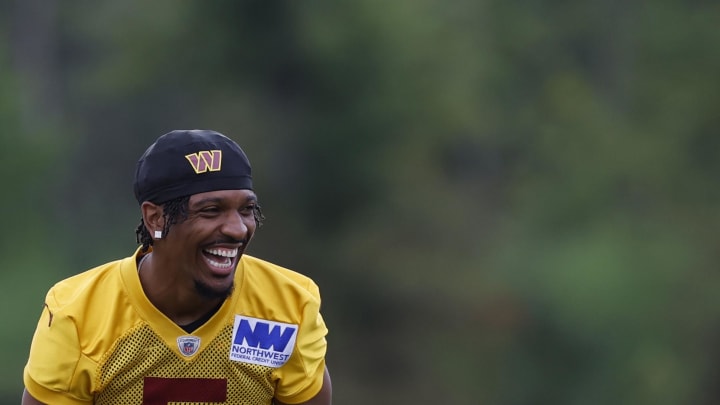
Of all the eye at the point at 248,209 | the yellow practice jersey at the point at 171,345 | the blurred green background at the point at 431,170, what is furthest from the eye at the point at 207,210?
the blurred green background at the point at 431,170

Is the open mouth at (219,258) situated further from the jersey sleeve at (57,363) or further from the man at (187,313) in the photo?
the jersey sleeve at (57,363)

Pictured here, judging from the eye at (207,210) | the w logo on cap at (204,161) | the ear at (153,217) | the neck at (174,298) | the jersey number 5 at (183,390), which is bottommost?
the jersey number 5 at (183,390)

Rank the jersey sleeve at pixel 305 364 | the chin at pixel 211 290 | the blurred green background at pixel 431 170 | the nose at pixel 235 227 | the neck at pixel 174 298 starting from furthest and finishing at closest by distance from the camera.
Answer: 1. the blurred green background at pixel 431 170
2. the jersey sleeve at pixel 305 364
3. the neck at pixel 174 298
4. the chin at pixel 211 290
5. the nose at pixel 235 227

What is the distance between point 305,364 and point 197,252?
61cm

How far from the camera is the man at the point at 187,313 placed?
5.30 m

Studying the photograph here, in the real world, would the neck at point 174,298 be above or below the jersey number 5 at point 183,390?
above

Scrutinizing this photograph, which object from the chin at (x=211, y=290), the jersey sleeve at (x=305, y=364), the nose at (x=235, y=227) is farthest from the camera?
the jersey sleeve at (x=305, y=364)

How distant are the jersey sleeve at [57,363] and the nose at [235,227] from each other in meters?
0.62

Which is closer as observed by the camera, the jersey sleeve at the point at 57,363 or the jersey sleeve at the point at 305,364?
the jersey sleeve at the point at 57,363

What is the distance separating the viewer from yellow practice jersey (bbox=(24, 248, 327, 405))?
5328mm

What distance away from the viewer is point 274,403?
18.7 feet

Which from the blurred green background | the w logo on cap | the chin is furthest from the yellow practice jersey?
the blurred green background

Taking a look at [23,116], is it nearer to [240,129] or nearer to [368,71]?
[240,129]

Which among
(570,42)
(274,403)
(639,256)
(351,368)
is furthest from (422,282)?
(274,403)
